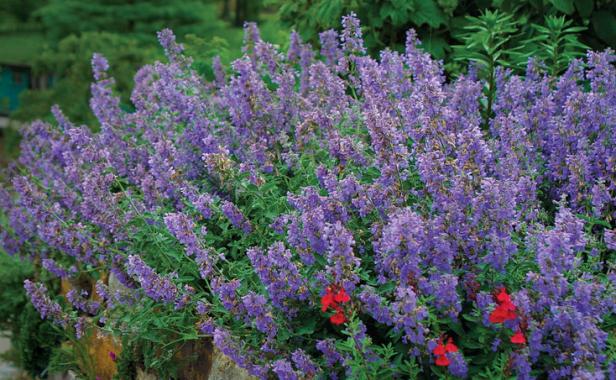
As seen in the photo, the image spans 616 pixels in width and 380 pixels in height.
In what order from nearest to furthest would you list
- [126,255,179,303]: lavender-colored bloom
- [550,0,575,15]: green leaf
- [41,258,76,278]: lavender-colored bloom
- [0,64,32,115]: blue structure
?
[126,255,179,303]: lavender-colored bloom
[41,258,76,278]: lavender-colored bloom
[550,0,575,15]: green leaf
[0,64,32,115]: blue structure

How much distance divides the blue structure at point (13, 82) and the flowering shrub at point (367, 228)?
12.4 metres

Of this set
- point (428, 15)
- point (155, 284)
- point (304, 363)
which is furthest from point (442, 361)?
point (428, 15)

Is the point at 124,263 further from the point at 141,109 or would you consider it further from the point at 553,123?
the point at 553,123

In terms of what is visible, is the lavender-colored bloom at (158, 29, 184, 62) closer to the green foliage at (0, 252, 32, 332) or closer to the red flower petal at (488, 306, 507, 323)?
the green foliage at (0, 252, 32, 332)

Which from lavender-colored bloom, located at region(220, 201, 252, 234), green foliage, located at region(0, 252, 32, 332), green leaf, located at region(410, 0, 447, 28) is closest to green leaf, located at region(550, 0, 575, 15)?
green leaf, located at region(410, 0, 447, 28)

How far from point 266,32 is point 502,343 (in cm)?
970

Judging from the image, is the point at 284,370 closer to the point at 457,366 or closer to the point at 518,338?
the point at 457,366

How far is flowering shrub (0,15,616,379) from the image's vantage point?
2.81 m

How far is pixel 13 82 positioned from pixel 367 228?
571 inches

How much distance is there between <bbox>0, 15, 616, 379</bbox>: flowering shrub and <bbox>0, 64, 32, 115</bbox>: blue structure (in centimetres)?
1239

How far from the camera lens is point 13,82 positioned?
1655 cm

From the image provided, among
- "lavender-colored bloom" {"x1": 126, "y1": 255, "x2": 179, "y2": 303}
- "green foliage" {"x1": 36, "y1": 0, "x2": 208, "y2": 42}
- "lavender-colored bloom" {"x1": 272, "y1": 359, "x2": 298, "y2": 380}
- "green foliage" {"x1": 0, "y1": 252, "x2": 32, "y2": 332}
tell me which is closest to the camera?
"lavender-colored bloom" {"x1": 272, "y1": 359, "x2": 298, "y2": 380}

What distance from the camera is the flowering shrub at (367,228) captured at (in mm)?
2807

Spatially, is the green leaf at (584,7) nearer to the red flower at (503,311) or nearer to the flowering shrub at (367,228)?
the flowering shrub at (367,228)
